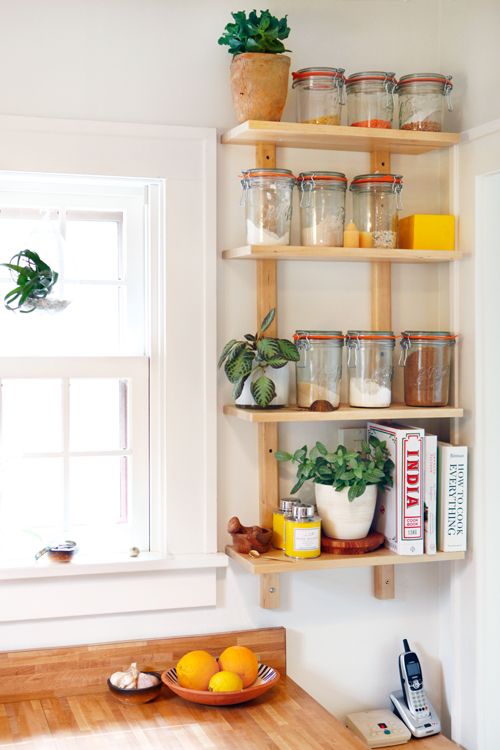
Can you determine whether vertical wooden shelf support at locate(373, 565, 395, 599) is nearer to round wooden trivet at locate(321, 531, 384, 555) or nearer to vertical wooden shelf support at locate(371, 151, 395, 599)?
vertical wooden shelf support at locate(371, 151, 395, 599)

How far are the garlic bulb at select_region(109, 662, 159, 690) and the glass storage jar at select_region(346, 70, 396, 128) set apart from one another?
1479 mm

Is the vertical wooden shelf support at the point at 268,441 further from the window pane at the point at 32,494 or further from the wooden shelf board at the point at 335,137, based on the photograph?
the window pane at the point at 32,494

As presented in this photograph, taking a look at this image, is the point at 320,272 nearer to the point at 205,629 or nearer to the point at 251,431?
the point at 251,431

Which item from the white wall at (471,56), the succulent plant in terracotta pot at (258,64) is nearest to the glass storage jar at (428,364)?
the white wall at (471,56)

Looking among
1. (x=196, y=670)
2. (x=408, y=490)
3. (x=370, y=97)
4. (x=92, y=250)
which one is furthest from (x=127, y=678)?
(x=370, y=97)

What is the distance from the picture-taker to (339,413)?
2.23 metres

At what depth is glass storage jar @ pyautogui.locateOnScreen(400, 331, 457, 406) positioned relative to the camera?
7.72 ft

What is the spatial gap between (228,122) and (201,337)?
0.57 m

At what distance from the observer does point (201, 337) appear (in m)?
2.32

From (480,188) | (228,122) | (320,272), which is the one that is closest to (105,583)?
(320,272)

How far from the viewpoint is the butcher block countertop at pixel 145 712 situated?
1.93m

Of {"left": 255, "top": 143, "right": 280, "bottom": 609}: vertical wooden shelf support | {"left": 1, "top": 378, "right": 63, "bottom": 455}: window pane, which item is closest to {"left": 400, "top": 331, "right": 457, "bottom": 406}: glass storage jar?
{"left": 255, "top": 143, "right": 280, "bottom": 609}: vertical wooden shelf support

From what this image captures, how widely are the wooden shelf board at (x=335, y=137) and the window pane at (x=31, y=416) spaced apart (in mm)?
805

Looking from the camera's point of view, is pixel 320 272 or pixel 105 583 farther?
pixel 320 272
